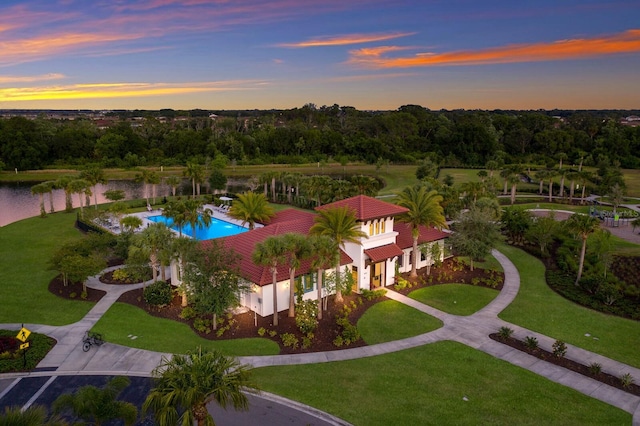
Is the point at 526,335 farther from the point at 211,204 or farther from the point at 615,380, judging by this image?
the point at 211,204

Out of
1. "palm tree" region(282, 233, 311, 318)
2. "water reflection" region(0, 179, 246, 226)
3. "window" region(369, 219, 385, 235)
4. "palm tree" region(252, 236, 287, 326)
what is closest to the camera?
"palm tree" region(252, 236, 287, 326)

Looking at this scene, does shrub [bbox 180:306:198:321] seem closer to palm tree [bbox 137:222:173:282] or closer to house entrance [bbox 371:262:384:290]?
palm tree [bbox 137:222:173:282]

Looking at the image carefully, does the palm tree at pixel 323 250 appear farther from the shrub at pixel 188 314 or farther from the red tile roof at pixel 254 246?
the shrub at pixel 188 314

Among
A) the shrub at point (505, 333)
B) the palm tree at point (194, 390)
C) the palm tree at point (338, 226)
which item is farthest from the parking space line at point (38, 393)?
the shrub at point (505, 333)

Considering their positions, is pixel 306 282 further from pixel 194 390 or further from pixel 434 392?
pixel 194 390

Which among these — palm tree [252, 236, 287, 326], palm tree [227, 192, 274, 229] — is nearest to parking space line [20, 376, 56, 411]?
palm tree [252, 236, 287, 326]

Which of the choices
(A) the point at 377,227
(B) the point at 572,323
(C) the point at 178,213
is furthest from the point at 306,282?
(B) the point at 572,323
